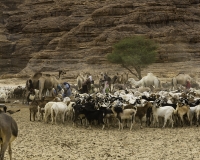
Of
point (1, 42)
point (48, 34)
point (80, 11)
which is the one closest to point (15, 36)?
point (1, 42)

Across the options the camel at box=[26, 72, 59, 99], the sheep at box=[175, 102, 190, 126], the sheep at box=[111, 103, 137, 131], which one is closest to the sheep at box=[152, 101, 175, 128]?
the sheep at box=[175, 102, 190, 126]

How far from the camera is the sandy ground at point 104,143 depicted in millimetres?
10375

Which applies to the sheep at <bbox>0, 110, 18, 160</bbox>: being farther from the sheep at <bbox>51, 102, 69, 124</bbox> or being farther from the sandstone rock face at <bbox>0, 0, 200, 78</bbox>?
the sandstone rock face at <bbox>0, 0, 200, 78</bbox>

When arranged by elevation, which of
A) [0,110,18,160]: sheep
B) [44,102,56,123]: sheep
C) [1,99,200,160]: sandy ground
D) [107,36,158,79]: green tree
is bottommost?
[1,99,200,160]: sandy ground

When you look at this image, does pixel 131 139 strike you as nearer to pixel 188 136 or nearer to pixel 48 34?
pixel 188 136

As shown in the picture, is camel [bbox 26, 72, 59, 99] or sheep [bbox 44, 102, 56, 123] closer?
sheep [bbox 44, 102, 56, 123]

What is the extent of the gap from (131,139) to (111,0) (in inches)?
3069

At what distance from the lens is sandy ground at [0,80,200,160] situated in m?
10.4

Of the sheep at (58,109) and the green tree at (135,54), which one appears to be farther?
the green tree at (135,54)

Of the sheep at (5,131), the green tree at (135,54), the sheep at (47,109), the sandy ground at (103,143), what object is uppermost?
the green tree at (135,54)

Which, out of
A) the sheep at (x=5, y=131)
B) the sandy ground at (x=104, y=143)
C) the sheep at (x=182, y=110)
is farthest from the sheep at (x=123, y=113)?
the sheep at (x=5, y=131)

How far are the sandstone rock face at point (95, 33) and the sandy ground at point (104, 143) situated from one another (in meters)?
47.4

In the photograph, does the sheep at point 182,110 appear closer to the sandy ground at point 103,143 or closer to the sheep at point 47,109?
the sandy ground at point 103,143

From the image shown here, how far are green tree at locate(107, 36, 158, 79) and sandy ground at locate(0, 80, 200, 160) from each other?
3643cm
